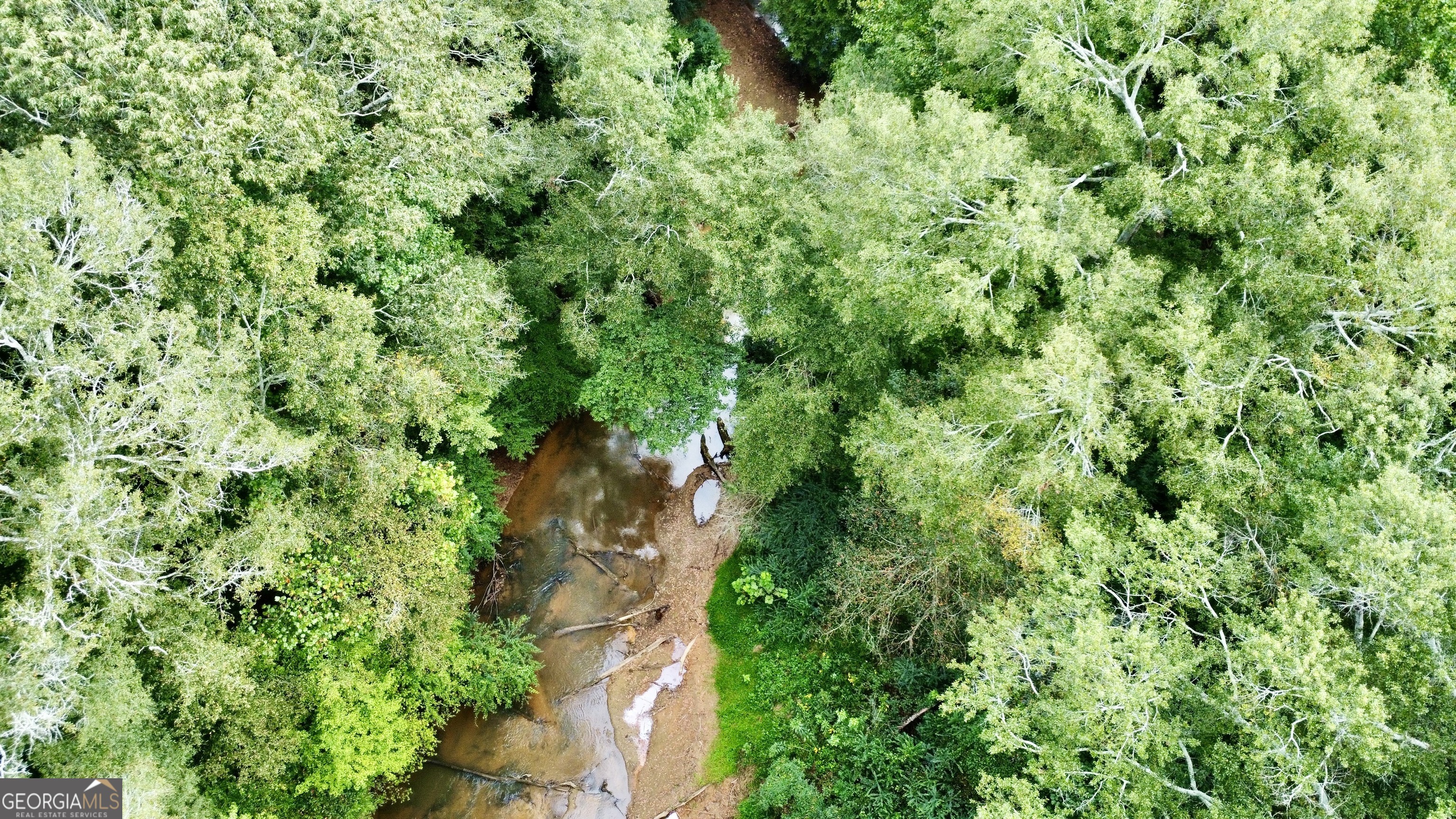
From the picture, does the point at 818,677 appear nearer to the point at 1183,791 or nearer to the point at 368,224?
the point at 1183,791

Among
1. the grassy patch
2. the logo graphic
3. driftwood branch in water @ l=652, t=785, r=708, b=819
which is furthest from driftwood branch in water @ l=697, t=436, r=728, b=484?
the logo graphic

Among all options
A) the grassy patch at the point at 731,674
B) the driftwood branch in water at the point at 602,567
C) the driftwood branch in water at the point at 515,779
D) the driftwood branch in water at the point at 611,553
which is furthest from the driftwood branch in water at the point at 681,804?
the driftwood branch in water at the point at 611,553

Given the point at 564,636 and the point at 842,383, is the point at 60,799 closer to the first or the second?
the point at 564,636

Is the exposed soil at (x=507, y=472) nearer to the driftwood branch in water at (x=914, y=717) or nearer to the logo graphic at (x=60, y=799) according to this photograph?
the logo graphic at (x=60, y=799)

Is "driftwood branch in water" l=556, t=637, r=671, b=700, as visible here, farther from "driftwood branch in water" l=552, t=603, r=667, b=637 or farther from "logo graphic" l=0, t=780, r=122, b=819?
"logo graphic" l=0, t=780, r=122, b=819

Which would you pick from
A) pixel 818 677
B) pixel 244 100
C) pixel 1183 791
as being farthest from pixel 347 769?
pixel 1183 791
